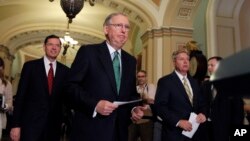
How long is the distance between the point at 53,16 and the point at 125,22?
10406 millimetres

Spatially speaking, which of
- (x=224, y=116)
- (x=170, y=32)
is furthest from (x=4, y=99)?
(x=170, y=32)

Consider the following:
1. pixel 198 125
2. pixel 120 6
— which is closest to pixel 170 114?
pixel 198 125

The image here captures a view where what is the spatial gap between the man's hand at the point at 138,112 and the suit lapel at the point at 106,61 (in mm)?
199

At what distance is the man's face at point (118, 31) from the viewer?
2010 mm

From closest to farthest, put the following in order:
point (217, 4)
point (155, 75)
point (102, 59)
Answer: point (102, 59)
point (217, 4)
point (155, 75)

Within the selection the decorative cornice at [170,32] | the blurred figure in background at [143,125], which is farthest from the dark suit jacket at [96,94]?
the decorative cornice at [170,32]

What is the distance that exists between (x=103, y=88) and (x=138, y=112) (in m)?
0.28

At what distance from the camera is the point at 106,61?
1955mm

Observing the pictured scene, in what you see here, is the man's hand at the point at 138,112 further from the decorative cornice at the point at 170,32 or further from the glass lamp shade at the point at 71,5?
the decorative cornice at the point at 170,32

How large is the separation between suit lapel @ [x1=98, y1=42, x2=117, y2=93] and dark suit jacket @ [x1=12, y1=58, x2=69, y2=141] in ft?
2.68

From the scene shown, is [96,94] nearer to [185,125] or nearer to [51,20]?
[185,125]

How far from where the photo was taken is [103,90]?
1.89 metres

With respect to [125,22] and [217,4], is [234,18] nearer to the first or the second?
[217,4]

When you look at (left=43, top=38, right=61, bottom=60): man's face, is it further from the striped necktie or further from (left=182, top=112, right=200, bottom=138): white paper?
(left=182, top=112, right=200, bottom=138): white paper
